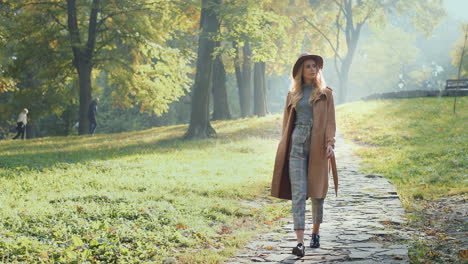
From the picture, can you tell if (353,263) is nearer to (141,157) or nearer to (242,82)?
(141,157)

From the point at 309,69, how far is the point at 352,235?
90.9 inches

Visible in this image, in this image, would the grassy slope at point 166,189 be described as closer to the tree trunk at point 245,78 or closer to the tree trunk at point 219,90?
the tree trunk at point 219,90

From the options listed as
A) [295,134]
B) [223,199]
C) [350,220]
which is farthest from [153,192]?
[295,134]

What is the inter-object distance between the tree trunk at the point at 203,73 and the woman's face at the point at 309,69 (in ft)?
46.6

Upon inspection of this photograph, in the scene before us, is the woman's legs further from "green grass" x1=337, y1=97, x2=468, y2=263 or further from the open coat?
"green grass" x1=337, y1=97, x2=468, y2=263

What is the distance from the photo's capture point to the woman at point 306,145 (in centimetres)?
605

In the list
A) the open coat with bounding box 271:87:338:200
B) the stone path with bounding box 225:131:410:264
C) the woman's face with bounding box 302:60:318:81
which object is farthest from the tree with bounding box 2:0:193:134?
the open coat with bounding box 271:87:338:200

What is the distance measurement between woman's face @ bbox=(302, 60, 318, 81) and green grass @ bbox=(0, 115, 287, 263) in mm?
2264

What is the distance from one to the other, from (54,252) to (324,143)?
124 inches

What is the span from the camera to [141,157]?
15594 mm

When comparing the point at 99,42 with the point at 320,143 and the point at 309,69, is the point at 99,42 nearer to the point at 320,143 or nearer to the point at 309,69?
the point at 309,69

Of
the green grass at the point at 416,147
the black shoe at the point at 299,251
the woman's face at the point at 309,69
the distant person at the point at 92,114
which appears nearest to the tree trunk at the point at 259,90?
the green grass at the point at 416,147

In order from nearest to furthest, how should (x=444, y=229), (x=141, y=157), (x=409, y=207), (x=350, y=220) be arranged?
(x=444, y=229), (x=350, y=220), (x=409, y=207), (x=141, y=157)

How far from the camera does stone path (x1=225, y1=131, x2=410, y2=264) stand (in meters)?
5.96
